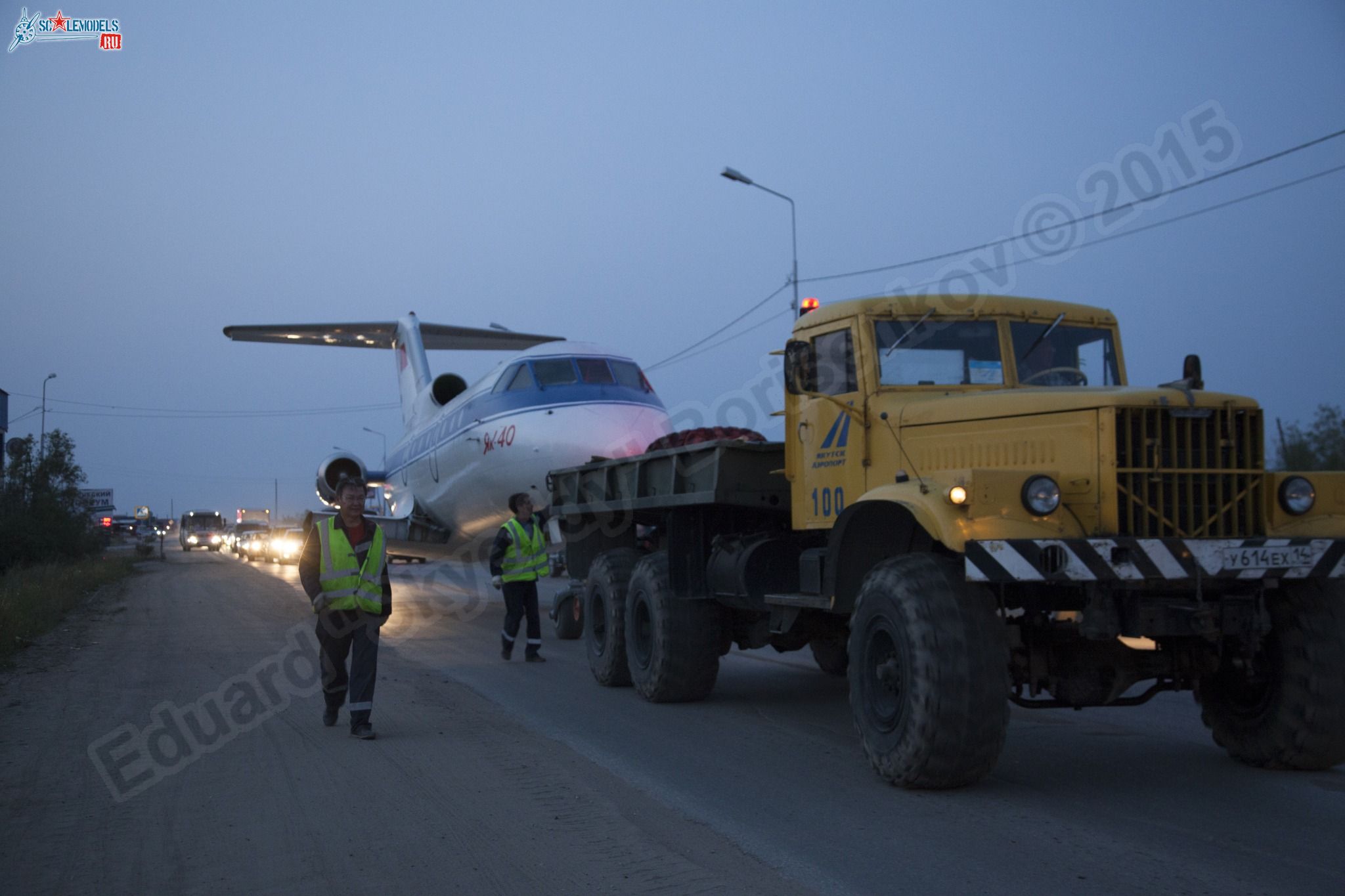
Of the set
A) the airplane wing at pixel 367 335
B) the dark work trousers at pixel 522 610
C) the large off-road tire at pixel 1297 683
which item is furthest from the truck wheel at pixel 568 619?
the airplane wing at pixel 367 335

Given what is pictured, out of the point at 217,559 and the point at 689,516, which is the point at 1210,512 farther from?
the point at 217,559

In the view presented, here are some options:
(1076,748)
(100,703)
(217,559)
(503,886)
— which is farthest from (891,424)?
(217,559)

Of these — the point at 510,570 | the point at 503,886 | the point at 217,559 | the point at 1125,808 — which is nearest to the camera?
the point at 503,886

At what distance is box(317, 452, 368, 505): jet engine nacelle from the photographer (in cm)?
2204

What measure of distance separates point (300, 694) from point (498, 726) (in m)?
2.54

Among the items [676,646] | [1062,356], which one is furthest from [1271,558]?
[676,646]

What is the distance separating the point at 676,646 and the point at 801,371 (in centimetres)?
277

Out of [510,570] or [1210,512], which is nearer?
[1210,512]

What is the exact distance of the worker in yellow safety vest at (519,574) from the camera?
11508 mm

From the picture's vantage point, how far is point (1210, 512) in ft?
18.4

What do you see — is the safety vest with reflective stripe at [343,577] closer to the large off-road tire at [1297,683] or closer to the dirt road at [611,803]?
the dirt road at [611,803]

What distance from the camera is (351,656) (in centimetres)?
759

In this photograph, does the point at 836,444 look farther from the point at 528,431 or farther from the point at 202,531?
the point at 202,531

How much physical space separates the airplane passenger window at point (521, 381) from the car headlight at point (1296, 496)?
11.0 m
